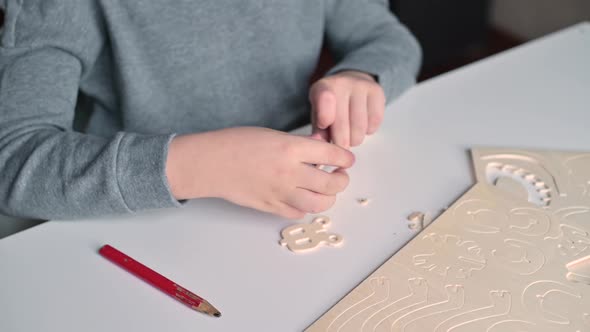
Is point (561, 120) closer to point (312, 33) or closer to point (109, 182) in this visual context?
point (312, 33)

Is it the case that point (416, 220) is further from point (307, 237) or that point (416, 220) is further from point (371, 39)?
point (371, 39)

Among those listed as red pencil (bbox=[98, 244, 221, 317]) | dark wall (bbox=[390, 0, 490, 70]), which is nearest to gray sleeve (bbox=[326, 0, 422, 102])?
red pencil (bbox=[98, 244, 221, 317])

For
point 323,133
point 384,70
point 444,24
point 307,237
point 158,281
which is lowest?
point 158,281

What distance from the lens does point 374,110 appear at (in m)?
0.69

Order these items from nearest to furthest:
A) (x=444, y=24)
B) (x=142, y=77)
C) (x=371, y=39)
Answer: (x=142, y=77), (x=371, y=39), (x=444, y=24)

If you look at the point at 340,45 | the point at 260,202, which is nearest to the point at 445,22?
the point at 340,45

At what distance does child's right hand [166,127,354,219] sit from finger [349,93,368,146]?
0.09 metres

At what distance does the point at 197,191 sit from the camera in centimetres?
58

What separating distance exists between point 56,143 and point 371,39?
47 centimetres

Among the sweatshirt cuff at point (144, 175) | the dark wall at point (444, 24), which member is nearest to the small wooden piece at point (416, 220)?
Answer: the sweatshirt cuff at point (144, 175)

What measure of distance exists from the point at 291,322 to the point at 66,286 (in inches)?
7.6

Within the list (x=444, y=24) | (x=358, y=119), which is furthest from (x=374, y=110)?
(x=444, y=24)

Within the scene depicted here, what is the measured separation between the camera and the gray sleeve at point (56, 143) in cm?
57

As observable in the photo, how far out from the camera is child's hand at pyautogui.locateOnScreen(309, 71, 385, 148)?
645 mm
